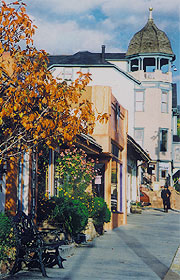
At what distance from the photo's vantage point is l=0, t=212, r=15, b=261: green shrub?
28.3 feet

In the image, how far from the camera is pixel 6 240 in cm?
883

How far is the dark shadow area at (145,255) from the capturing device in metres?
10.4

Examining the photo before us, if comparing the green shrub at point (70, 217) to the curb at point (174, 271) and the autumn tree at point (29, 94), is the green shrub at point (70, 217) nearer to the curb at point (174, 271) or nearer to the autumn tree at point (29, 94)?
the curb at point (174, 271)

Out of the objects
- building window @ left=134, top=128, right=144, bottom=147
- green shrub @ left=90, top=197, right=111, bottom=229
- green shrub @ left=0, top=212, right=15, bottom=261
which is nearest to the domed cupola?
building window @ left=134, top=128, right=144, bottom=147

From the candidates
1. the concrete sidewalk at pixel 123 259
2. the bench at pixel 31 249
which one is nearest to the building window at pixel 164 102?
the concrete sidewalk at pixel 123 259

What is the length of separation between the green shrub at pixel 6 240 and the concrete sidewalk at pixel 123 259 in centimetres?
40

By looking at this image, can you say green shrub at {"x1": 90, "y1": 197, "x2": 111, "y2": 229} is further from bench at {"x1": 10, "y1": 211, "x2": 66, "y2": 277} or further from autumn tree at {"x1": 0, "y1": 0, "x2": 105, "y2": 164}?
autumn tree at {"x1": 0, "y1": 0, "x2": 105, "y2": 164}

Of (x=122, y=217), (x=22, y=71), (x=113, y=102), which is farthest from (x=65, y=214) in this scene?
(x=122, y=217)

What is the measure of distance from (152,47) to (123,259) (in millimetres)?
36196

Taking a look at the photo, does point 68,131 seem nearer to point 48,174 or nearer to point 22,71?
point 22,71

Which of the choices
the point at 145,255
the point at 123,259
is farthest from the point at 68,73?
the point at 123,259

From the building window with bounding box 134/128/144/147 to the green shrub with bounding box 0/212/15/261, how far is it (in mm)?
35660

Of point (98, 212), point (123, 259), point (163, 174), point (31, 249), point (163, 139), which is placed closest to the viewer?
point (31, 249)

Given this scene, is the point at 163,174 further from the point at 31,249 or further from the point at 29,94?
the point at 29,94
